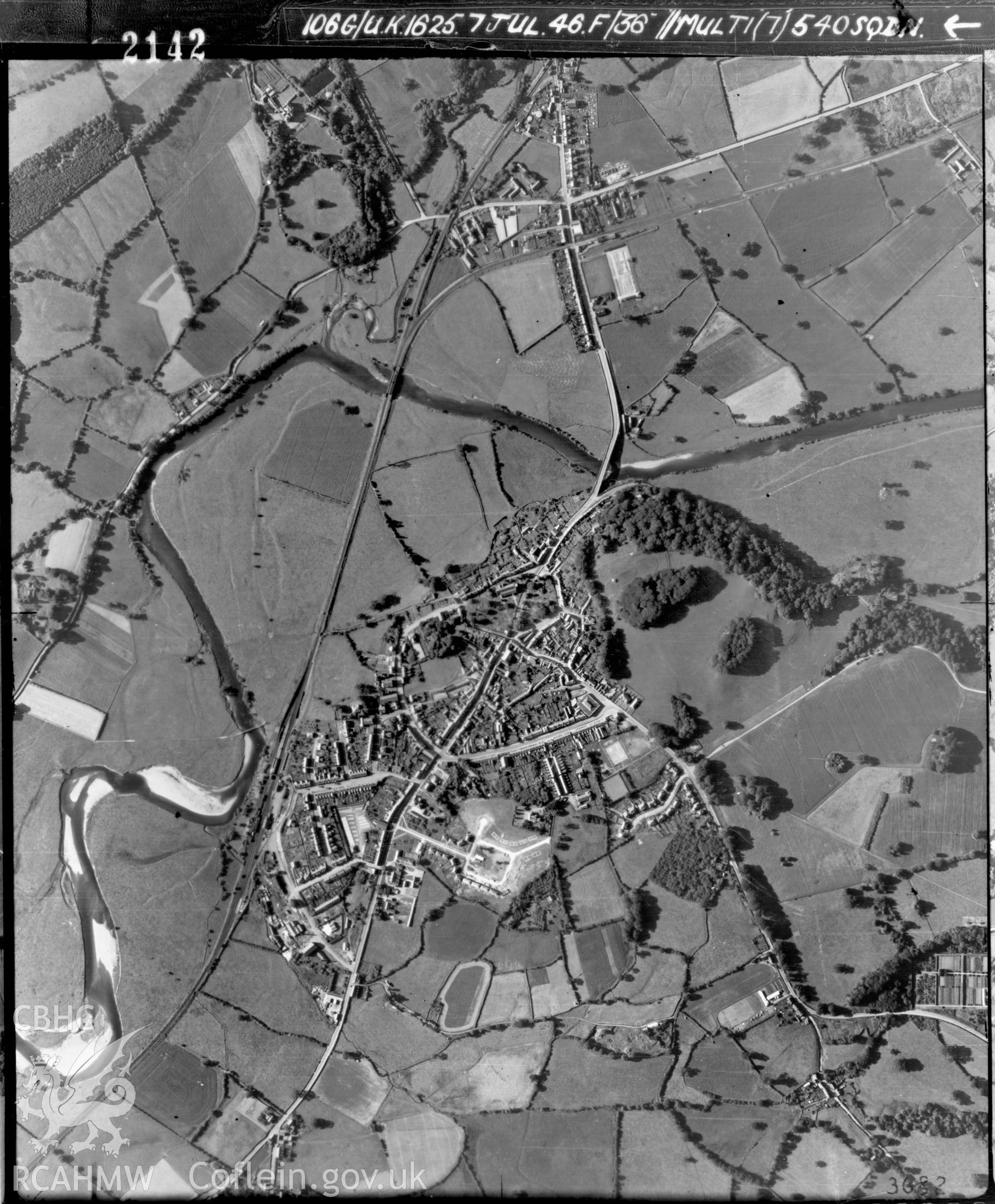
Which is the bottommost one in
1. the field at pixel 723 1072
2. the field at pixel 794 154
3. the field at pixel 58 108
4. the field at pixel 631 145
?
the field at pixel 723 1072

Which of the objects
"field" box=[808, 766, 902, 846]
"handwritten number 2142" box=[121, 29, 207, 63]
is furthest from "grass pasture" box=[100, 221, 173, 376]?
"field" box=[808, 766, 902, 846]

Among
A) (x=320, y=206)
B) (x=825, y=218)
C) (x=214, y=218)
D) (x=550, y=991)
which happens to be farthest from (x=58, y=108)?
(x=550, y=991)

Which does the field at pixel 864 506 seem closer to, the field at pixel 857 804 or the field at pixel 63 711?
the field at pixel 857 804

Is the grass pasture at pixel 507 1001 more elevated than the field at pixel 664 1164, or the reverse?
the grass pasture at pixel 507 1001

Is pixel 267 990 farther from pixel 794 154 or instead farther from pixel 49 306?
pixel 794 154

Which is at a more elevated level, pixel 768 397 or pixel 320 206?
pixel 320 206

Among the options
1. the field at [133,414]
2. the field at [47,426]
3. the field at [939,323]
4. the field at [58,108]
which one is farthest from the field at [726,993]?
the field at [58,108]
